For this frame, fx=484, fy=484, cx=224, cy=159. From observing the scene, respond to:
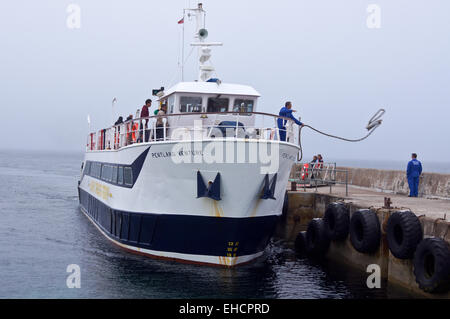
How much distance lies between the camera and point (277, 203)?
49.9 feet

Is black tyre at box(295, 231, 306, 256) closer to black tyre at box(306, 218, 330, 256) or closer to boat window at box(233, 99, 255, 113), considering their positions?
black tyre at box(306, 218, 330, 256)

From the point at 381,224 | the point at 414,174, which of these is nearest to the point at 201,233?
the point at 381,224

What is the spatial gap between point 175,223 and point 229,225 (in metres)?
1.63

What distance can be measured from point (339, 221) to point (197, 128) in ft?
18.5

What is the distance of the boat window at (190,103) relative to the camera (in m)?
16.3

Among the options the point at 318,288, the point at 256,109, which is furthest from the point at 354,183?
the point at 318,288

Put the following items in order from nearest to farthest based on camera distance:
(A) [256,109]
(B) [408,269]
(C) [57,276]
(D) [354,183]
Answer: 1. (B) [408,269]
2. (C) [57,276]
3. (A) [256,109]
4. (D) [354,183]

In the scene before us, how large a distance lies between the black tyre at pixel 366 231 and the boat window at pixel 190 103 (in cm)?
624

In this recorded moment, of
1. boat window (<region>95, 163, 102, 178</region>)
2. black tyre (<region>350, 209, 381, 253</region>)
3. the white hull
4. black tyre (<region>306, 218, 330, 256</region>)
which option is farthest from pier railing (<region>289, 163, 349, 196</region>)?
boat window (<region>95, 163, 102, 178</region>)

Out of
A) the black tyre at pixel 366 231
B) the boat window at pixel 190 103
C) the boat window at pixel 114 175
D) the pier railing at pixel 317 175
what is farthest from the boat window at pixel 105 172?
the black tyre at pixel 366 231

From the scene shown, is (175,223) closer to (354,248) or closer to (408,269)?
(354,248)

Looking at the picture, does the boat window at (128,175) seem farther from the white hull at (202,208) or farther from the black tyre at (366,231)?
the black tyre at (366,231)

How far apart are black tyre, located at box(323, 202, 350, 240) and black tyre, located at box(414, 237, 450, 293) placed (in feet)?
13.6

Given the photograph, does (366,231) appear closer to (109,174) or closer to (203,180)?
(203,180)
